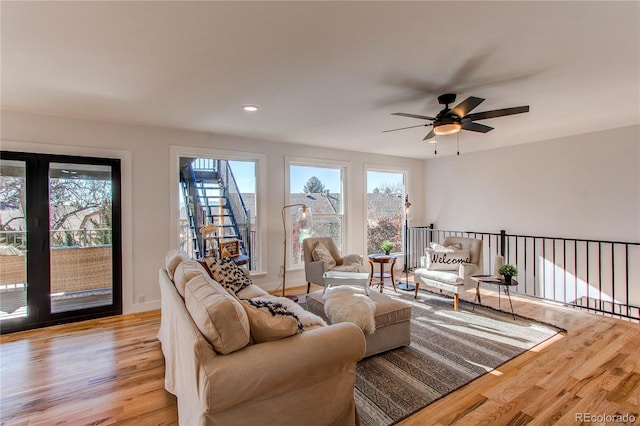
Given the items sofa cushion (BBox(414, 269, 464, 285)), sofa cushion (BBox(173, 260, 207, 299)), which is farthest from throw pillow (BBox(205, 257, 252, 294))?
sofa cushion (BBox(414, 269, 464, 285))

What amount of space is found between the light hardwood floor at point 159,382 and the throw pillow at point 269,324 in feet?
3.19

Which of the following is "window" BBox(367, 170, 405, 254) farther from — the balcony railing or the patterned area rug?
the patterned area rug

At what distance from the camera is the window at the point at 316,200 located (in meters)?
5.29

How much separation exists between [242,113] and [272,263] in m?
2.47

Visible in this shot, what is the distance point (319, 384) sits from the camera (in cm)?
167

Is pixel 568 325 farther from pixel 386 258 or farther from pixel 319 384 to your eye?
pixel 319 384

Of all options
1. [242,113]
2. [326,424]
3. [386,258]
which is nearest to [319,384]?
[326,424]

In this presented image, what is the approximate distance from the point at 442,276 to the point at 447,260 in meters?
0.37

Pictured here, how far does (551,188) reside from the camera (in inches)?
196

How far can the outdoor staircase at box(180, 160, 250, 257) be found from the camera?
5.09m

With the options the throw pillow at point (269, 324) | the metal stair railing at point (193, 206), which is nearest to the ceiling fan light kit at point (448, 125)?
the throw pillow at point (269, 324)

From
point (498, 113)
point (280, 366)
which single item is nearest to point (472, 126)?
point (498, 113)

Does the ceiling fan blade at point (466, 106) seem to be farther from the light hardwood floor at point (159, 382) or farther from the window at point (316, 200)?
the window at point (316, 200)

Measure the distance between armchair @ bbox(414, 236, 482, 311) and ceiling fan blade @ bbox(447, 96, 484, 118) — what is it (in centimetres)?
210
